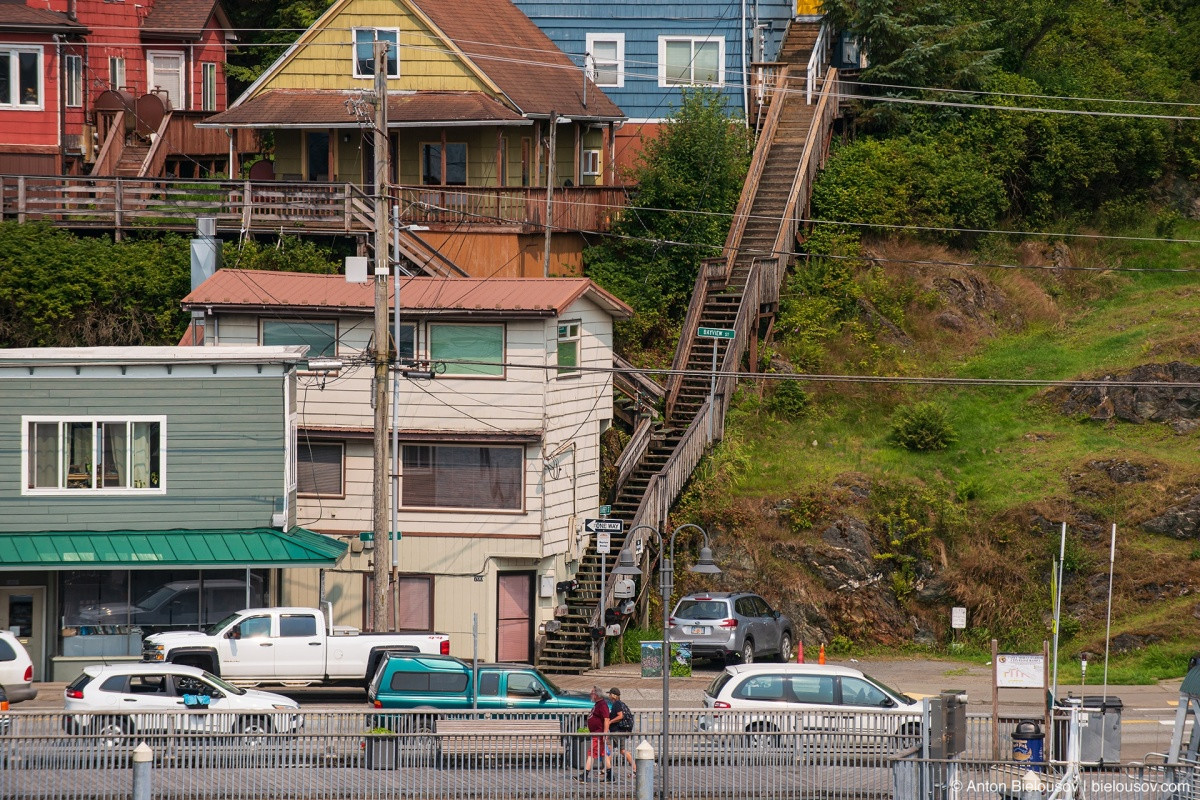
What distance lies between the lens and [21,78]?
4391 cm

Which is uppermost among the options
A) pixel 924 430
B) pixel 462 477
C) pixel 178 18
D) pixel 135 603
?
pixel 178 18

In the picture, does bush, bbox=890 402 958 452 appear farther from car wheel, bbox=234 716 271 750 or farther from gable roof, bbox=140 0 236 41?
gable roof, bbox=140 0 236 41

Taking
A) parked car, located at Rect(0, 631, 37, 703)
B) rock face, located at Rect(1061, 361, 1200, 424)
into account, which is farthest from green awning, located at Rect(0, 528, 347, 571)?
rock face, located at Rect(1061, 361, 1200, 424)

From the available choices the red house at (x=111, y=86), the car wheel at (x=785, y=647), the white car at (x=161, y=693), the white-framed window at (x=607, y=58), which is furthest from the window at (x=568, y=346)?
the white-framed window at (x=607, y=58)

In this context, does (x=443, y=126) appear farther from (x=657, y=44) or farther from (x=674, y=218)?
(x=657, y=44)

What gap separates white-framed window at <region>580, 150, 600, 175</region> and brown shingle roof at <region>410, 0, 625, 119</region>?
153 centimetres

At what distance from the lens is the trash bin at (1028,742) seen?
2039cm

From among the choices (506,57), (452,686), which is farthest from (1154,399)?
(452,686)

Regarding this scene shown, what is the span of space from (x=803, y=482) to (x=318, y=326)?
36.7 feet

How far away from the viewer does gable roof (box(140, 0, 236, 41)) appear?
49781 mm

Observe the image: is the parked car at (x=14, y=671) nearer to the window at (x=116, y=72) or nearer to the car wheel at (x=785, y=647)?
the car wheel at (x=785, y=647)

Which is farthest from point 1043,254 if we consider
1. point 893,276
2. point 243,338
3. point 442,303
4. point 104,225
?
point 104,225

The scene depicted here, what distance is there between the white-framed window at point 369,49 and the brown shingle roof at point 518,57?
115 centimetres

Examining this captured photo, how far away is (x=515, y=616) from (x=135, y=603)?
764 centimetres
